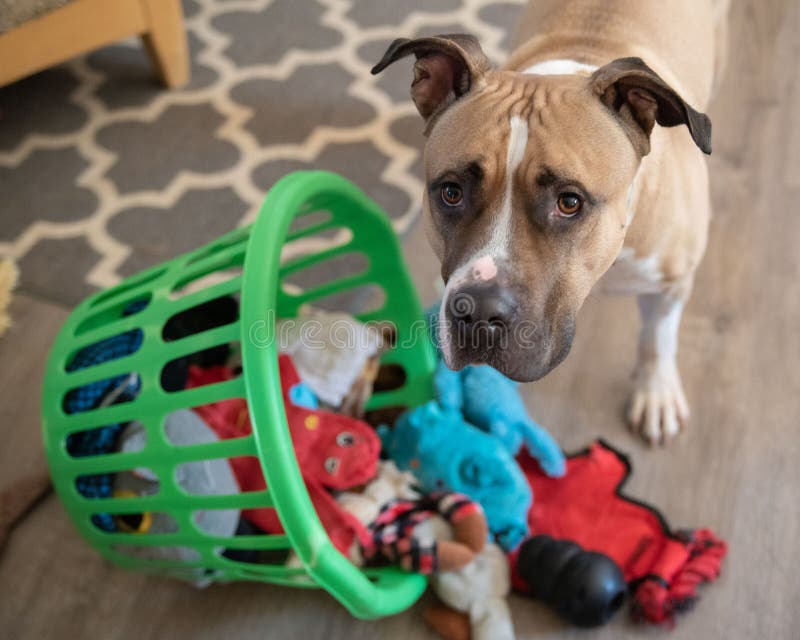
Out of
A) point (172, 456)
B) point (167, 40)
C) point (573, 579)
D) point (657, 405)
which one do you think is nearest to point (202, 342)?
point (172, 456)

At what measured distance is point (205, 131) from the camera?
117 inches

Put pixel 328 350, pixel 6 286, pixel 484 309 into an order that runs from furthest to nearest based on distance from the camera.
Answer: pixel 6 286, pixel 328 350, pixel 484 309

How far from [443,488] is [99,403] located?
2.65 ft

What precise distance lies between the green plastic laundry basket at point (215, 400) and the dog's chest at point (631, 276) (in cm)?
58

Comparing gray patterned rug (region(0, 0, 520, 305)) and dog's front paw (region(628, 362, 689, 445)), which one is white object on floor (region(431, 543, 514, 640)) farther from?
gray patterned rug (region(0, 0, 520, 305))

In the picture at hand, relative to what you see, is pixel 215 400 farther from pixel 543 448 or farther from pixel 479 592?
pixel 543 448

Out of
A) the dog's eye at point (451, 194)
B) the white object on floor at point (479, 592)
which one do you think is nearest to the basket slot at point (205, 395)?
the dog's eye at point (451, 194)

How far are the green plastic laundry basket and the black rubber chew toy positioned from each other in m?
0.26

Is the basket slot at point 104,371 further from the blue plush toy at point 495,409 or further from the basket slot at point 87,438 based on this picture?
the blue plush toy at point 495,409

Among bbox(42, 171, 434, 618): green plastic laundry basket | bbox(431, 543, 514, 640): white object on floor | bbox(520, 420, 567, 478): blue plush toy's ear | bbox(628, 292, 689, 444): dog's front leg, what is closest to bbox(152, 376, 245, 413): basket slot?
bbox(42, 171, 434, 618): green plastic laundry basket

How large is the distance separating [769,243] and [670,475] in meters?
0.93

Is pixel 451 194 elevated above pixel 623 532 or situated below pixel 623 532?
above

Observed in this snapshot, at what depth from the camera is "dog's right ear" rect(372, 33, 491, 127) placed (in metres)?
1.47

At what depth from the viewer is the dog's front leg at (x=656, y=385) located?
2.00 meters
